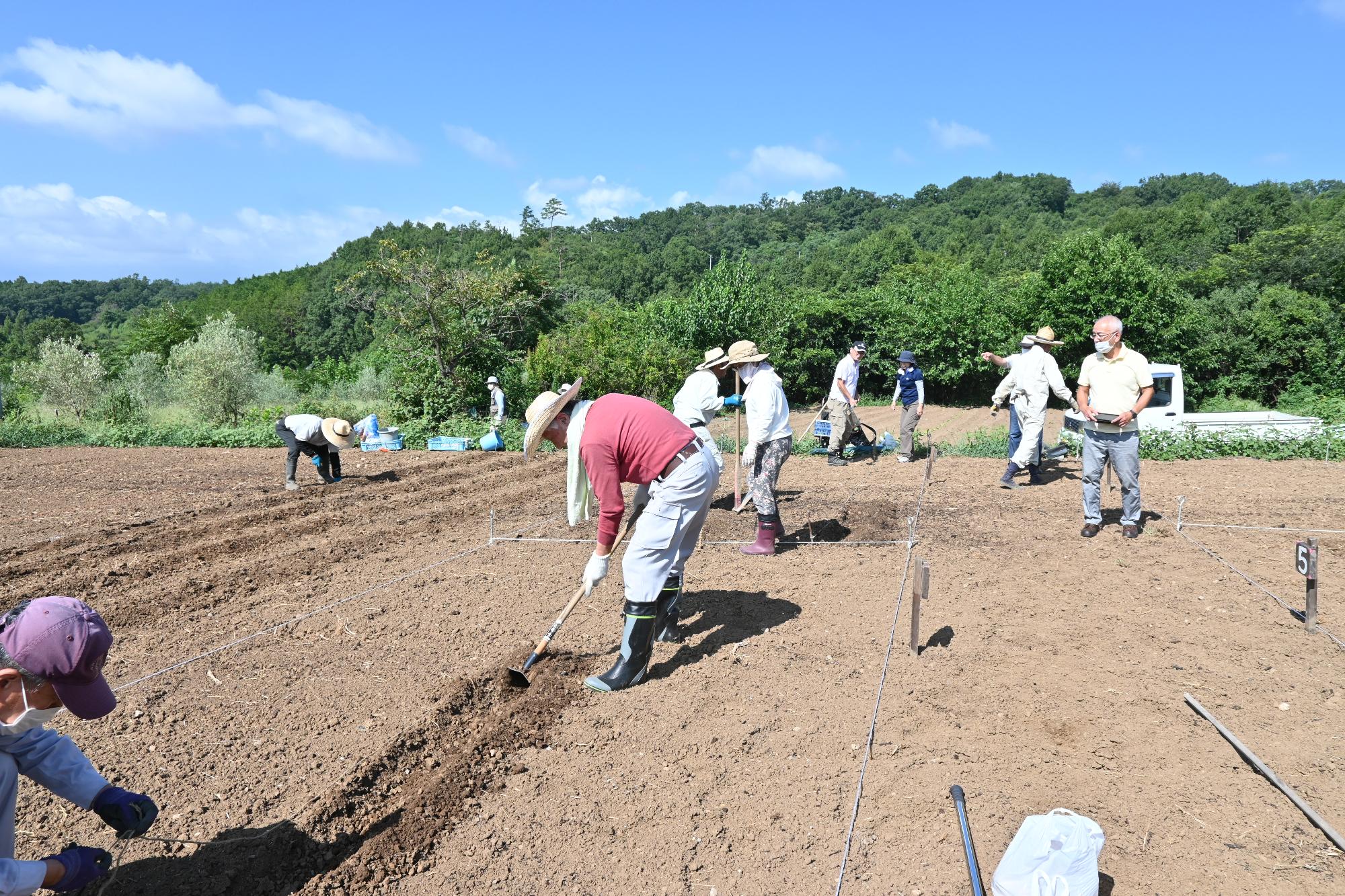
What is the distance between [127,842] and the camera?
11.5 feet

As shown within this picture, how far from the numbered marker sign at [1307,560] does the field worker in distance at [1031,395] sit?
453 centimetres

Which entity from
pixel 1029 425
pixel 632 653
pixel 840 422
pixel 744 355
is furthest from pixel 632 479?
pixel 840 422

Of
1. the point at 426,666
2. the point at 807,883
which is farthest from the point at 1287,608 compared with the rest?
the point at 426,666

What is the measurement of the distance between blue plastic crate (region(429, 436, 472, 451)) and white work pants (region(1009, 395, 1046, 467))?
1025 cm

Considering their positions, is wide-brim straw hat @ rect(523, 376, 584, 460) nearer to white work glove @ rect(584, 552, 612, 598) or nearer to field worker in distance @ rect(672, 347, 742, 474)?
white work glove @ rect(584, 552, 612, 598)

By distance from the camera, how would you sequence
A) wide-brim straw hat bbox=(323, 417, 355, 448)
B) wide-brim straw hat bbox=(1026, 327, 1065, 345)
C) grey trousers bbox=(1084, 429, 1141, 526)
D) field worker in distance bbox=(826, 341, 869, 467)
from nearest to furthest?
grey trousers bbox=(1084, 429, 1141, 526), wide-brim straw hat bbox=(1026, 327, 1065, 345), wide-brim straw hat bbox=(323, 417, 355, 448), field worker in distance bbox=(826, 341, 869, 467)

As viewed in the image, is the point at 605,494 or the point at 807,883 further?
the point at 605,494

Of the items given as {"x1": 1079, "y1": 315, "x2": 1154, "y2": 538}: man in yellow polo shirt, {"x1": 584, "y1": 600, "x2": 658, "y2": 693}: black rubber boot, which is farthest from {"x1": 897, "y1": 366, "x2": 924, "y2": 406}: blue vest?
{"x1": 584, "y1": 600, "x2": 658, "y2": 693}: black rubber boot

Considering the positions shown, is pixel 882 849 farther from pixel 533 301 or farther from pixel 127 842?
pixel 533 301

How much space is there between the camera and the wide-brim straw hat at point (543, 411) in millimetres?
4641

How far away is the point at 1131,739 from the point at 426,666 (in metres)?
3.95

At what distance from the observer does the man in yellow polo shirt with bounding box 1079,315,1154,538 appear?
24.0 ft

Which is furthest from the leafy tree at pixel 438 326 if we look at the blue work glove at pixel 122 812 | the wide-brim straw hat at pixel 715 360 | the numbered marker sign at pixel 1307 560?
the numbered marker sign at pixel 1307 560

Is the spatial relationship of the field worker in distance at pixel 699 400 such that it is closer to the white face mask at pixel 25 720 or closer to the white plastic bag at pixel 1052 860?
the white plastic bag at pixel 1052 860
